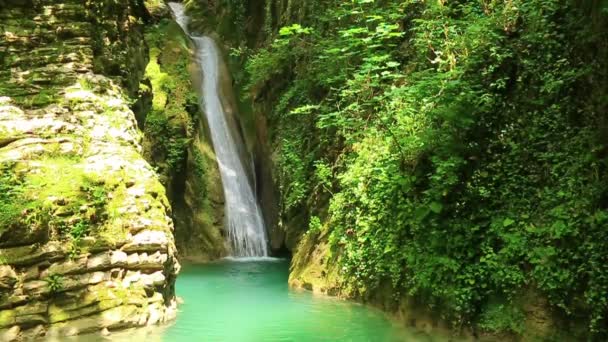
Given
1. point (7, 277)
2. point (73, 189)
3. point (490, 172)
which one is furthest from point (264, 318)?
point (490, 172)

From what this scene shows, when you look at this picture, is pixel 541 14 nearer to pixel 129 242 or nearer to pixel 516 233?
pixel 516 233

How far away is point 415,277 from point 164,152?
1000cm

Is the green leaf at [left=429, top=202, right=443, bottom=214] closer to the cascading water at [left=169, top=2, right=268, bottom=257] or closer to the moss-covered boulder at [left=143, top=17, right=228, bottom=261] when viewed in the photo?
the cascading water at [left=169, top=2, right=268, bottom=257]

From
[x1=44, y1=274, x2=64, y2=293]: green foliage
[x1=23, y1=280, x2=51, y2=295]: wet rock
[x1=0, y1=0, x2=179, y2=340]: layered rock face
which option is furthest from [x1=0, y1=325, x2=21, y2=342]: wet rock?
[x1=44, y1=274, x2=64, y2=293]: green foliage

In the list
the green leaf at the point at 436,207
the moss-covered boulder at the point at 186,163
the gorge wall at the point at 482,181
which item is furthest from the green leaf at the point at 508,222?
the moss-covered boulder at the point at 186,163

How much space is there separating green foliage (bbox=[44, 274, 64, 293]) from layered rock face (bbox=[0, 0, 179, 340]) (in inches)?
0.5

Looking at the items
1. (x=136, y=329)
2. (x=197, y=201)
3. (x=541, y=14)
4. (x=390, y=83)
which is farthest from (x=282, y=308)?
(x=197, y=201)

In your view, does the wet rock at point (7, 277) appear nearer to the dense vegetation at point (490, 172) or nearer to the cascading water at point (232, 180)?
the dense vegetation at point (490, 172)

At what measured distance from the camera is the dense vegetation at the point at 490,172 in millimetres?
5262

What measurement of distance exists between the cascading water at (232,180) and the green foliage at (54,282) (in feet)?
28.2

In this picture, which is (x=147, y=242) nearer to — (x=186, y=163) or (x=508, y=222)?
(x=508, y=222)

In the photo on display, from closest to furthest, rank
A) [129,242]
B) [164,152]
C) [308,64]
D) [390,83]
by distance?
[129,242] < [390,83] < [308,64] < [164,152]

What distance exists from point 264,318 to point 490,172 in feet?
12.7

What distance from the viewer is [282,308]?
816 cm
